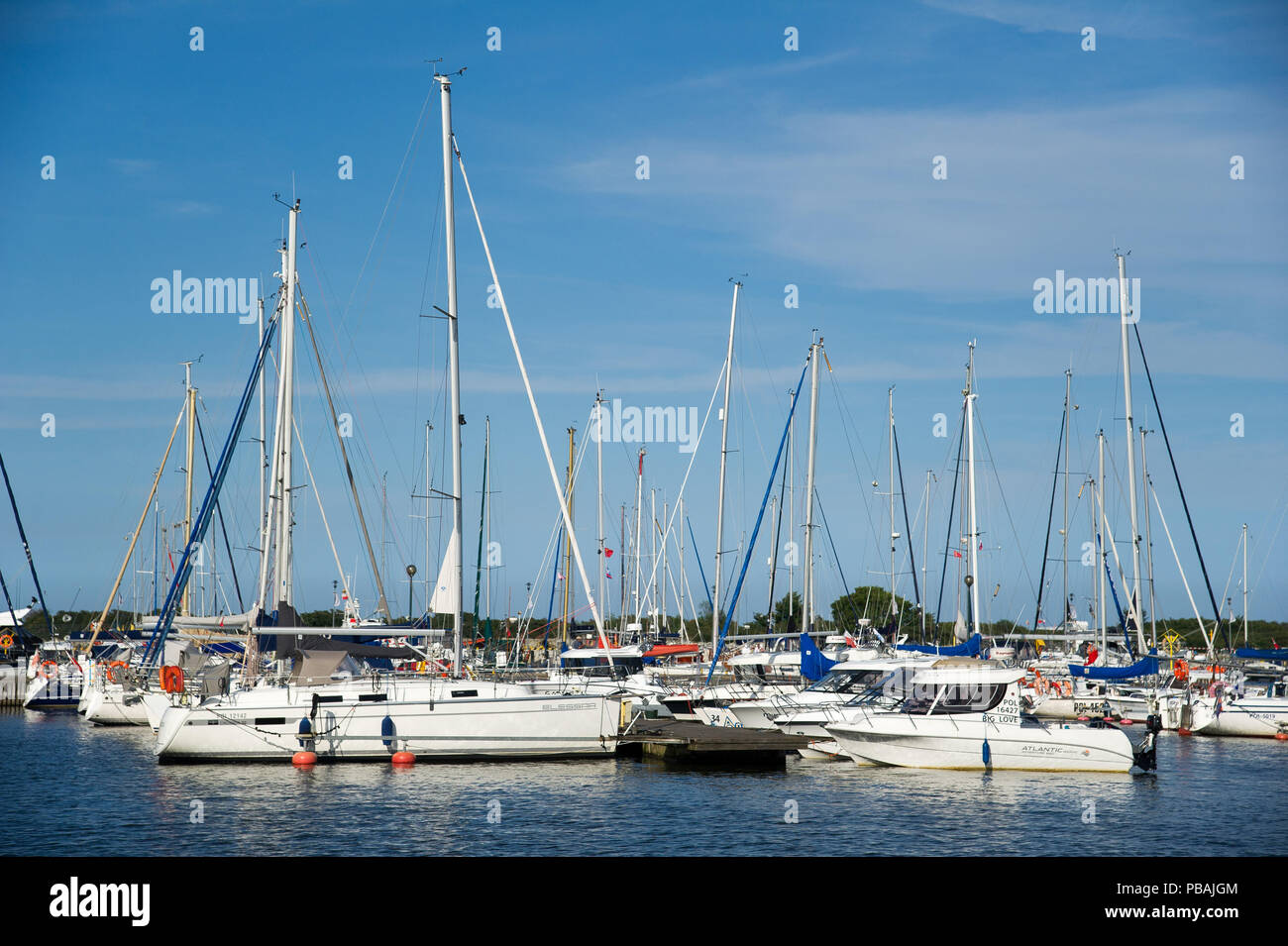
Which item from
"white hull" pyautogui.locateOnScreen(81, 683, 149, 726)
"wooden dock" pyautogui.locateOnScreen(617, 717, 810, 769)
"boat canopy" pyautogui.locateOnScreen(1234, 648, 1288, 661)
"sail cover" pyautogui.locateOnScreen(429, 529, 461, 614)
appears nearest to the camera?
"sail cover" pyautogui.locateOnScreen(429, 529, 461, 614)

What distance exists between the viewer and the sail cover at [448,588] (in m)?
30.2

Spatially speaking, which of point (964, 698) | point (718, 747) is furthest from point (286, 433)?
point (964, 698)

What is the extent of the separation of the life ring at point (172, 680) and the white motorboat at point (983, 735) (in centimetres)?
2017

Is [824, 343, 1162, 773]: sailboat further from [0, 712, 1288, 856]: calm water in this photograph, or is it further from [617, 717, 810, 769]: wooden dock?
[617, 717, 810, 769]: wooden dock

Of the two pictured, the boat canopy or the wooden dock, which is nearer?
the wooden dock

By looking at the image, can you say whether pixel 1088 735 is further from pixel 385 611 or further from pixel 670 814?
pixel 385 611

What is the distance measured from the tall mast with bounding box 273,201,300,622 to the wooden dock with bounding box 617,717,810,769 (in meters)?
11.3

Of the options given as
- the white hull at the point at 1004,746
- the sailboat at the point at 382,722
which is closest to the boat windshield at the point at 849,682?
the white hull at the point at 1004,746

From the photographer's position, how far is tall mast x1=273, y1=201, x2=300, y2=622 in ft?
117

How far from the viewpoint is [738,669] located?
4722 cm

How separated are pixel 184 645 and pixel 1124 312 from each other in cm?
4408

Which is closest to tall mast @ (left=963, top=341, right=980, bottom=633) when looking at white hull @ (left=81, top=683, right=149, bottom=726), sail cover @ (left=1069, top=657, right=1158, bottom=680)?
sail cover @ (left=1069, top=657, right=1158, bottom=680)

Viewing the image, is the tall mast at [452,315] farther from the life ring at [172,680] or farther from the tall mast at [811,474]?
the tall mast at [811,474]
